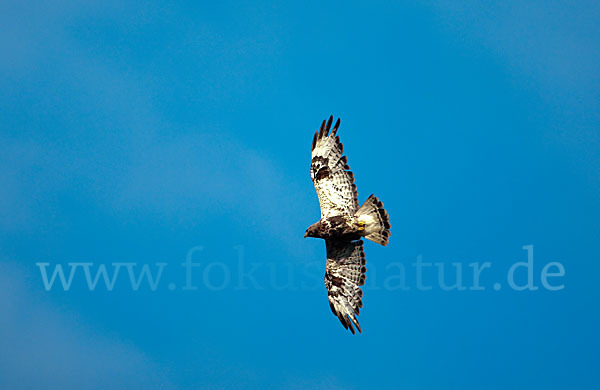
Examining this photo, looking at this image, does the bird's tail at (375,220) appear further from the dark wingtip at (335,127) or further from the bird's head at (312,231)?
the dark wingtip at (335,127)

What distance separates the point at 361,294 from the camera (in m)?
13.5

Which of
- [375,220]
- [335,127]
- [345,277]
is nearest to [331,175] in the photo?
[335,127]

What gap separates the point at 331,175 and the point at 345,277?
2172 millimetres

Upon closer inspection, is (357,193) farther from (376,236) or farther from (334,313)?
(334,313)

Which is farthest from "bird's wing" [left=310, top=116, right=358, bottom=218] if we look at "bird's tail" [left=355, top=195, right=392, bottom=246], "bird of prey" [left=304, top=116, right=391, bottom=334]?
"bird's tail" [left=355, top=195, right=392, bottom=246]

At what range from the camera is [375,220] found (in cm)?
1302

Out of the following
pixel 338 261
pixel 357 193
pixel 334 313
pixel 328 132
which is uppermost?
pixel 328 132

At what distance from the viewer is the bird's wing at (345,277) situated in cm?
Answer: 1348

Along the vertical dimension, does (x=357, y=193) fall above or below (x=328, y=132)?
below

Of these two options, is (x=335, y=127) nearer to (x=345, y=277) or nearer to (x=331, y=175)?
(x=331, y=175)

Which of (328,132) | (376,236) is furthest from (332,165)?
(376,236)

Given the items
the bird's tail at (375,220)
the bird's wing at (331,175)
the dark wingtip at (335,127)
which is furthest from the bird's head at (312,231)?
the dark wingtip at (335,127)

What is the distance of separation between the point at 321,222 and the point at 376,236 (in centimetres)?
118

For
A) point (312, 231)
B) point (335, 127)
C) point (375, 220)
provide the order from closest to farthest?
point (375, 220) < point (312, 231) < point (335, 127)
